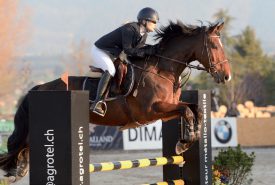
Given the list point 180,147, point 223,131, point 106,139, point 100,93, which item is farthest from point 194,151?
point 223,131

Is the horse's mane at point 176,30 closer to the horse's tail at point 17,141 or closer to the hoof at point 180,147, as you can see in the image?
the hoof at point 180,147

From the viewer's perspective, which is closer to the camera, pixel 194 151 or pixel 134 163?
pixel 134 163

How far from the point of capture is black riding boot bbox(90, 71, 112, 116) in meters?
7.28

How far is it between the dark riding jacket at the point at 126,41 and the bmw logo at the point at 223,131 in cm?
1400

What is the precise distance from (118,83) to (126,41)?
524 millimetres

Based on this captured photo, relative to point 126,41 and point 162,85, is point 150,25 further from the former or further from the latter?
point 162,85

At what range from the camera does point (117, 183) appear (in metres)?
11.4

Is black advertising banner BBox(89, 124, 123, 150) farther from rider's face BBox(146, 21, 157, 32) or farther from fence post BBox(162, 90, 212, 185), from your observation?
rider's face BBox(146, 21, 157, 32)

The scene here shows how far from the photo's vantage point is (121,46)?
7641mm

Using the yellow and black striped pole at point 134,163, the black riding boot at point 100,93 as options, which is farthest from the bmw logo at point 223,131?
the black riding boot at point 100,93

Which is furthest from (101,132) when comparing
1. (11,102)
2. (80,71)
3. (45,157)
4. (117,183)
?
(11,102)

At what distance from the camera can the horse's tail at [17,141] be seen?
24.4 feet

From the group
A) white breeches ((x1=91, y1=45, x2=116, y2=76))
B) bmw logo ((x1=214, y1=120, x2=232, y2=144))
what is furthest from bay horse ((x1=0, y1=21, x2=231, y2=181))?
bmw logo ((x1=214, y1=120, x2=232, y2=144))

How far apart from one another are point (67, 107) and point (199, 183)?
280 centimetres
